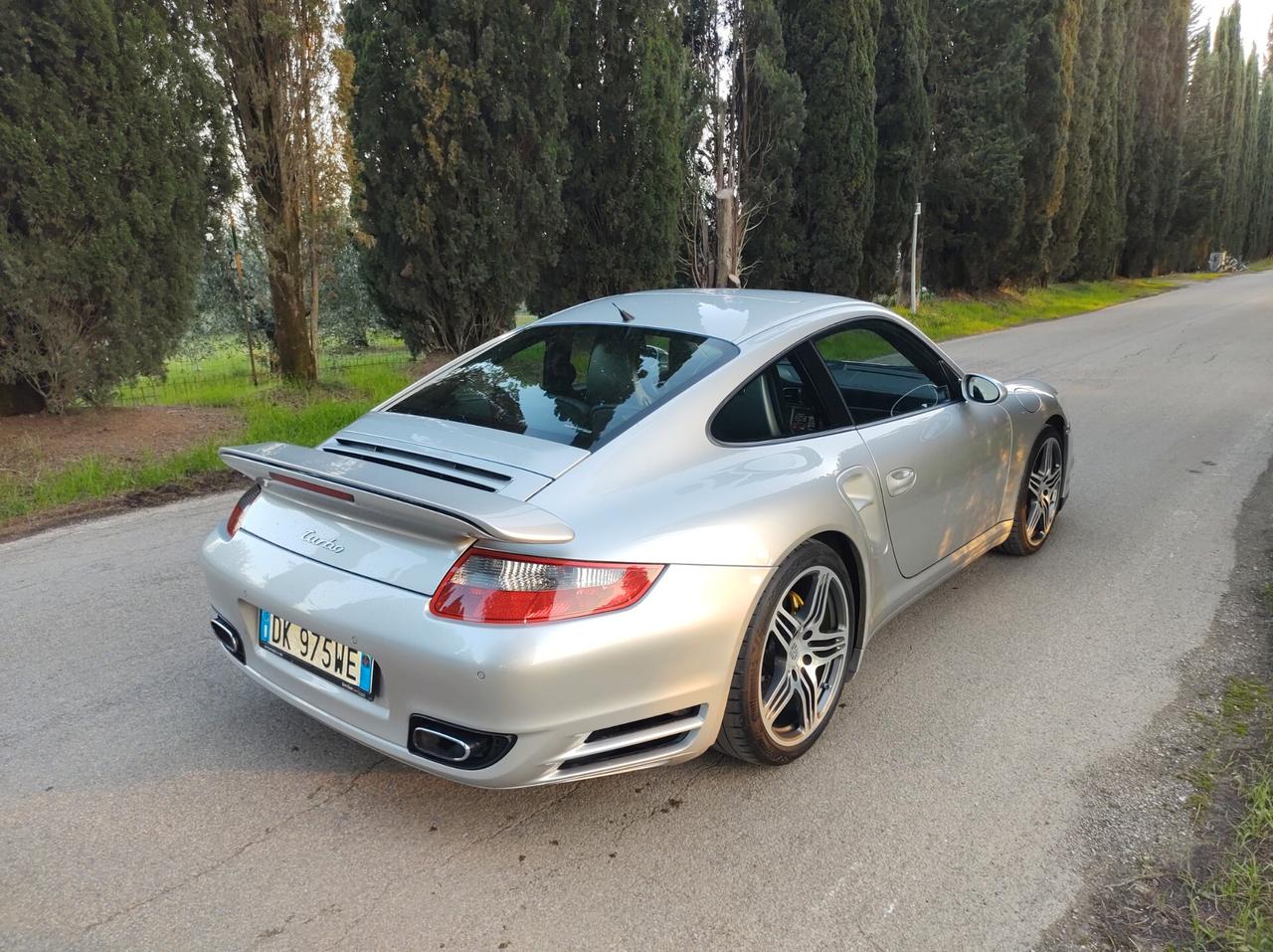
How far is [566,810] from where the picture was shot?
8.81 feet

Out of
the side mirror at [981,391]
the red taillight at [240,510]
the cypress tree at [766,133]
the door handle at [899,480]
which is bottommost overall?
the door handle at [899,480]

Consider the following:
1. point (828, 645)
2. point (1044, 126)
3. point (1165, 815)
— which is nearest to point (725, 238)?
point (828, 645)

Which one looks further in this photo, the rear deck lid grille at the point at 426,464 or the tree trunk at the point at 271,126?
the tree trunk at the point at 271,126

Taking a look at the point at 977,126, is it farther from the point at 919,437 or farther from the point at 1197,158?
the point at 1197,158

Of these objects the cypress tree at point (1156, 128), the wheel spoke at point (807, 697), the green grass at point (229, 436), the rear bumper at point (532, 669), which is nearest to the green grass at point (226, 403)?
the green grass at point (229, 436)

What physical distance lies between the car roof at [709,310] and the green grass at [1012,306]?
13.7 m

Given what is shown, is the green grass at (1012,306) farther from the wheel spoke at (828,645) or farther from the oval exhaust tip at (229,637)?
the oval exhaust tip at (229,637)

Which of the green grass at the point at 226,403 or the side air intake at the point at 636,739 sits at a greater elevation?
the green grass at the point at 226,403

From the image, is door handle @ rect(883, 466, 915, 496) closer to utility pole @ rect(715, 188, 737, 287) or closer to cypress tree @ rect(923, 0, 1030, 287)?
utility pole @ rect(715, 188, 737, 287)

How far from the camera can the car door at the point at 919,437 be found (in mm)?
3387

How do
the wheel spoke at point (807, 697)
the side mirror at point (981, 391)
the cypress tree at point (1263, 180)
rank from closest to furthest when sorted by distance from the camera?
the wheel spoke at point (807, 697), the side mirror at point (981, 391), the cypress tree at point (1263, 180)

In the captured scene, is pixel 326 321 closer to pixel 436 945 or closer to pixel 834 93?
pixel 834 93

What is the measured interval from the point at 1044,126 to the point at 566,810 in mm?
26056

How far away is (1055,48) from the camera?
75.5 ft
